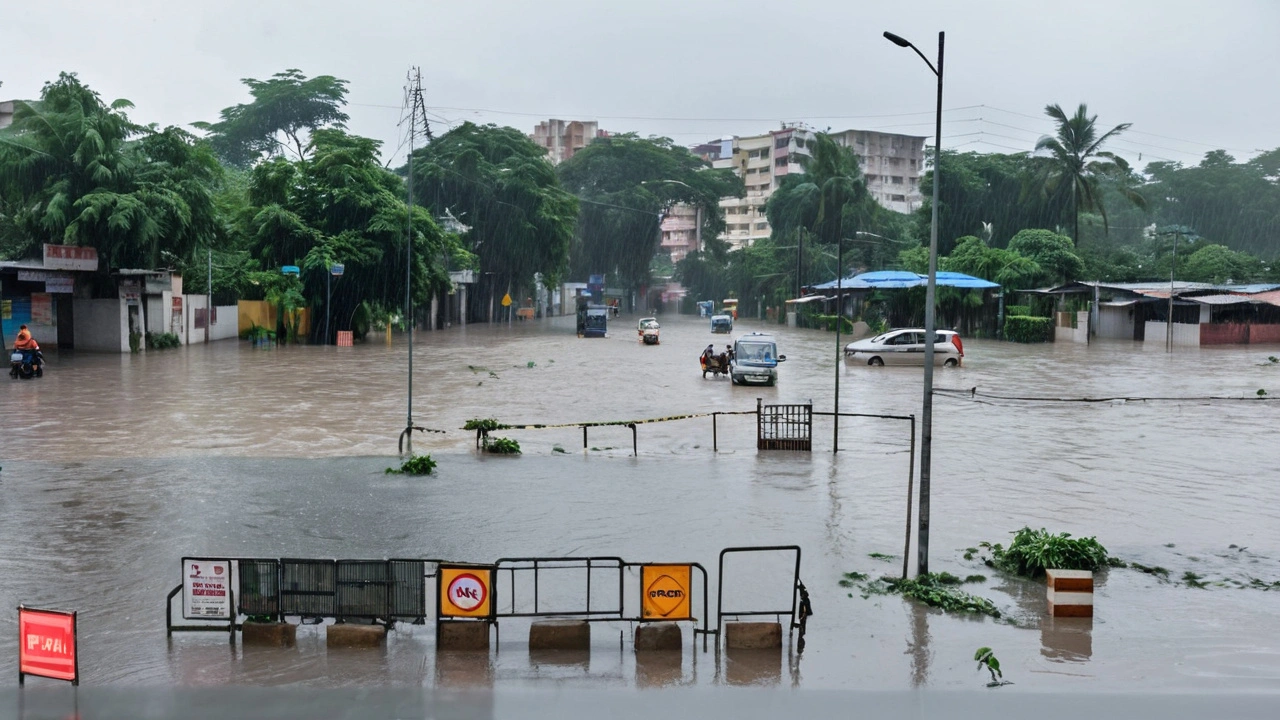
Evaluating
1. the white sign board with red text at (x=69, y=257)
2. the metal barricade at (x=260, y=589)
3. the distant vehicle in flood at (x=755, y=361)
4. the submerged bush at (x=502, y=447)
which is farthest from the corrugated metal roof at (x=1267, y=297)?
the metal barricade at (x=260, y=589)

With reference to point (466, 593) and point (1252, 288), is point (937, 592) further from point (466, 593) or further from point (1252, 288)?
point (1252, 288)

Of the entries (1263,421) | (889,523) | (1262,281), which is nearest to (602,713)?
(889,523)

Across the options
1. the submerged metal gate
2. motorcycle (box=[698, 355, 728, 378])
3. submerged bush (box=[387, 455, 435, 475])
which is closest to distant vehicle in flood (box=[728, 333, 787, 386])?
motorcycle (box=[698, 355, 728, 378])

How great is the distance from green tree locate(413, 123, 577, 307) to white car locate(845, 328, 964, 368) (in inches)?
1411

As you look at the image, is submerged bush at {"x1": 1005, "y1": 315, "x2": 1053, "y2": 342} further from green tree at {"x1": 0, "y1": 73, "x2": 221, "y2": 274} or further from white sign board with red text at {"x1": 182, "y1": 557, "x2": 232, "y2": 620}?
white sign board with red text at {"x1": 182, "y1": 557, "x2": 232, "y2": 620}

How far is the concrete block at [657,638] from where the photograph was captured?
9.97 m

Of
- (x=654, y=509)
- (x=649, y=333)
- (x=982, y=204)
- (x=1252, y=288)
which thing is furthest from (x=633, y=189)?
A: (x=654, y=509)

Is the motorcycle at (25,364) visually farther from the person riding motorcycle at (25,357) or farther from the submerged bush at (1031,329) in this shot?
the submerged bush at (1031,329)

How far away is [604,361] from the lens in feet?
147

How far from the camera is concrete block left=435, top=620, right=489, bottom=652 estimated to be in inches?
391

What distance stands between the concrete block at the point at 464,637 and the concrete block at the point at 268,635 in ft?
4.47

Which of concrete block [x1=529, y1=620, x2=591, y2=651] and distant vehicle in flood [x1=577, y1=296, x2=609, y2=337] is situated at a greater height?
distant vehicle in flood [x1=577, y1=296, x2=609, y2=337]

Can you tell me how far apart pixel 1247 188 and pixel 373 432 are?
10299 centimetres

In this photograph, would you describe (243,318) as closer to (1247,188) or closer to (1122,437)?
(1122,437)
